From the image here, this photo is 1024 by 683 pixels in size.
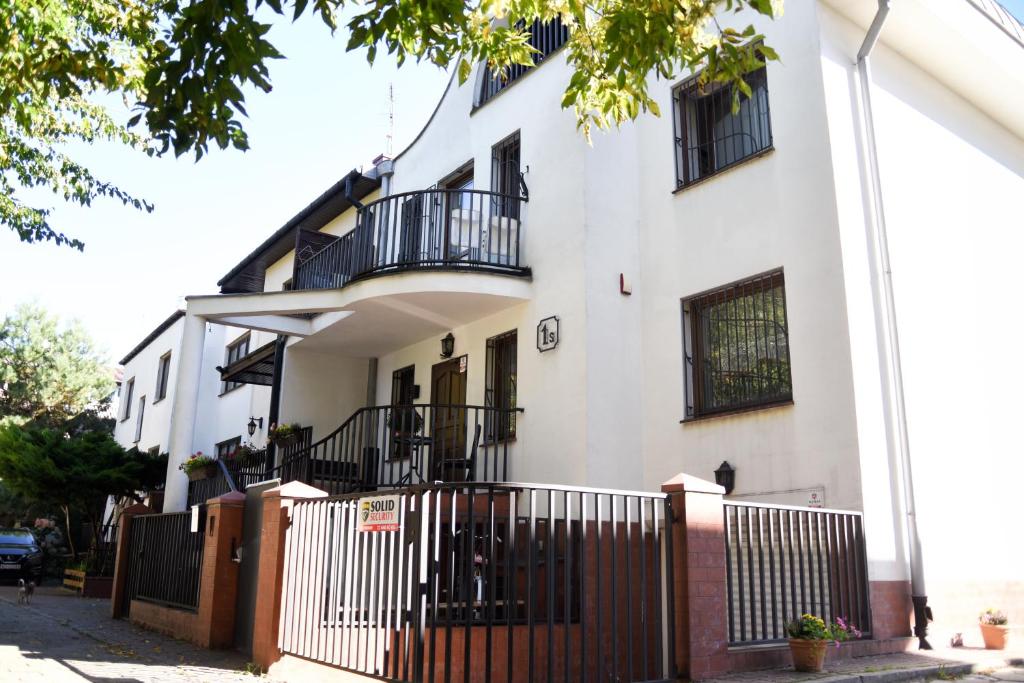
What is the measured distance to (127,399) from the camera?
2908 centimetres

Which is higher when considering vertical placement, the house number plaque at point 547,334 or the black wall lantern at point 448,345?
the black wall lantern at point 448,345

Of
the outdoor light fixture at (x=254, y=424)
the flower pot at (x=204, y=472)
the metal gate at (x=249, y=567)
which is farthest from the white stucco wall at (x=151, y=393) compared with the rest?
the metal gate at (x=249, y=567)

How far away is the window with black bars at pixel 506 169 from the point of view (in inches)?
499

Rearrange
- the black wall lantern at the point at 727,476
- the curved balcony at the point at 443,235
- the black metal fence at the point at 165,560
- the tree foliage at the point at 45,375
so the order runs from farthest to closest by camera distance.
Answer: the tree foliage at the point at 45,375 → the curved balcony at the point at 443,235 → the black metal fence at the point at 165,560 → the black wall lantern at the point at 727,476

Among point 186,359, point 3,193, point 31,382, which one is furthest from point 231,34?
point 31,382

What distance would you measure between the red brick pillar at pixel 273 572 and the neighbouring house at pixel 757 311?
42 centimetres

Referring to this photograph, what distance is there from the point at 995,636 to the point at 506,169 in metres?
8.66

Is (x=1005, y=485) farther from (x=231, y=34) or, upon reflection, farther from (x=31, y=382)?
(x=31, y=382)

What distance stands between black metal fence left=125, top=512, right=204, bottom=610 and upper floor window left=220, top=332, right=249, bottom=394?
7.08 m

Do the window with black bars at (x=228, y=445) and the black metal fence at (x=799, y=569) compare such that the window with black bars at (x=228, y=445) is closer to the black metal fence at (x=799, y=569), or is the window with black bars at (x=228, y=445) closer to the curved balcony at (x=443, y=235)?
the curved balcony at (x=443, y=235)

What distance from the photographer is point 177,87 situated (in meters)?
5.06

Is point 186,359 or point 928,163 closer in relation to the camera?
point 928,163

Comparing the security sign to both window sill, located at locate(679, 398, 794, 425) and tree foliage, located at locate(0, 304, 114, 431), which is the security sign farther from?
tree foliage, located at locate(0, 304, 114, 431)

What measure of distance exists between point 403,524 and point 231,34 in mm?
3587
